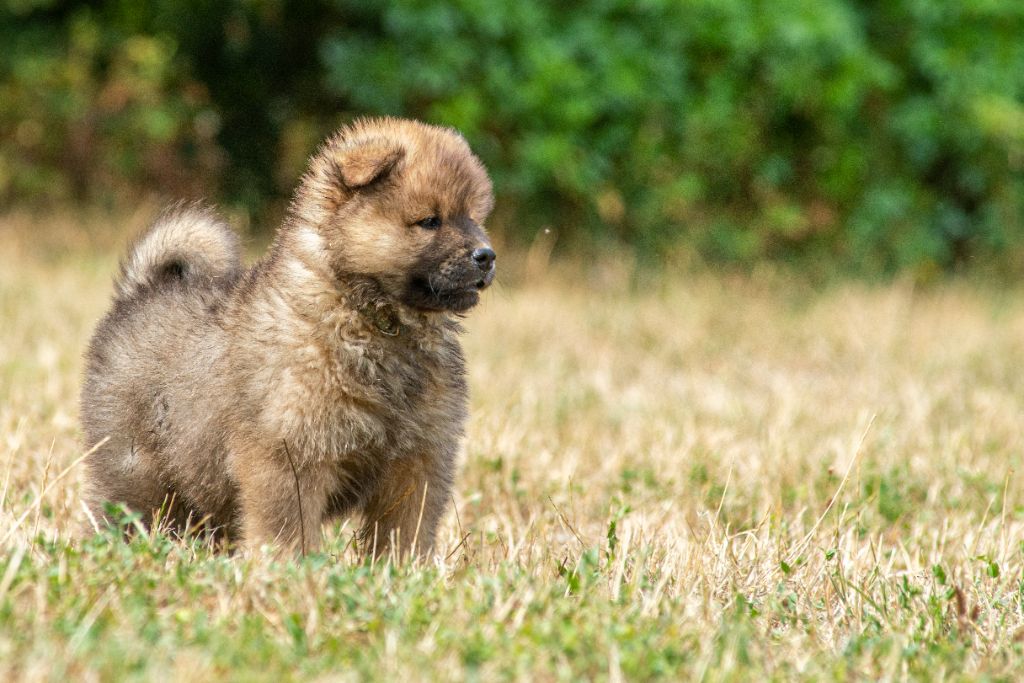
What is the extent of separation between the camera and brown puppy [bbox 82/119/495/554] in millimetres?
3561

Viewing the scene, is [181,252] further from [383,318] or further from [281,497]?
[281,497]

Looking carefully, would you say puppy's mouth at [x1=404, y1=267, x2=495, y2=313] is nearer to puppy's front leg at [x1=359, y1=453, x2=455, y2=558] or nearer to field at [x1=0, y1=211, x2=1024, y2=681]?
puppy's front leg at [x1=359, y1=453, x2=455, y2=558]

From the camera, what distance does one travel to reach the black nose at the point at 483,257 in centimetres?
364

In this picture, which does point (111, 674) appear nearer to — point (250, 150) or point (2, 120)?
point (250, 150)

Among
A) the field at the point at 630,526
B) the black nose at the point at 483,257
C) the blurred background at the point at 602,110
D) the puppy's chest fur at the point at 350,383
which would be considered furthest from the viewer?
the blurred background at the point at 602,110

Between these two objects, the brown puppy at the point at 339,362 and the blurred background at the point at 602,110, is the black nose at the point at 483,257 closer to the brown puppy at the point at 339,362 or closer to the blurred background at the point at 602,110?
the brown puppy at the point at 339,362

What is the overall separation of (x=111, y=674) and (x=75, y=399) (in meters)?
3.33

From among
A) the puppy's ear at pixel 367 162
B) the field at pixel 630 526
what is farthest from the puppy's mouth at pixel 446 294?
the field at pixel 630 526

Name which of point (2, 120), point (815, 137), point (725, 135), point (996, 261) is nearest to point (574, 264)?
point (725, 135)

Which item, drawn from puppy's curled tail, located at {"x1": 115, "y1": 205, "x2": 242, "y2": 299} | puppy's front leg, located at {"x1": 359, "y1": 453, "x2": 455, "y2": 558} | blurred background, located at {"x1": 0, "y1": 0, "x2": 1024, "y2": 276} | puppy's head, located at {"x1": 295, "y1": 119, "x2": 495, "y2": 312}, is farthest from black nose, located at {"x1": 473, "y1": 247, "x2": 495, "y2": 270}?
blurred background, located at {"x1": 0, "y1": 0, "x2": 1024, "y2": 276}

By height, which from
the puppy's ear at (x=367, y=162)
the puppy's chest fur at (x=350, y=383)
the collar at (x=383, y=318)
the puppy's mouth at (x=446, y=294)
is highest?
the puppy's ear at (x=367, y=162)

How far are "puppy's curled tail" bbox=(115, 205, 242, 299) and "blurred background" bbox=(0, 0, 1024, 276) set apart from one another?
208 inches

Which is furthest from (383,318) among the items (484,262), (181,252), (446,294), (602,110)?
(602,110)

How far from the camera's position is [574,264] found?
34.1ft
